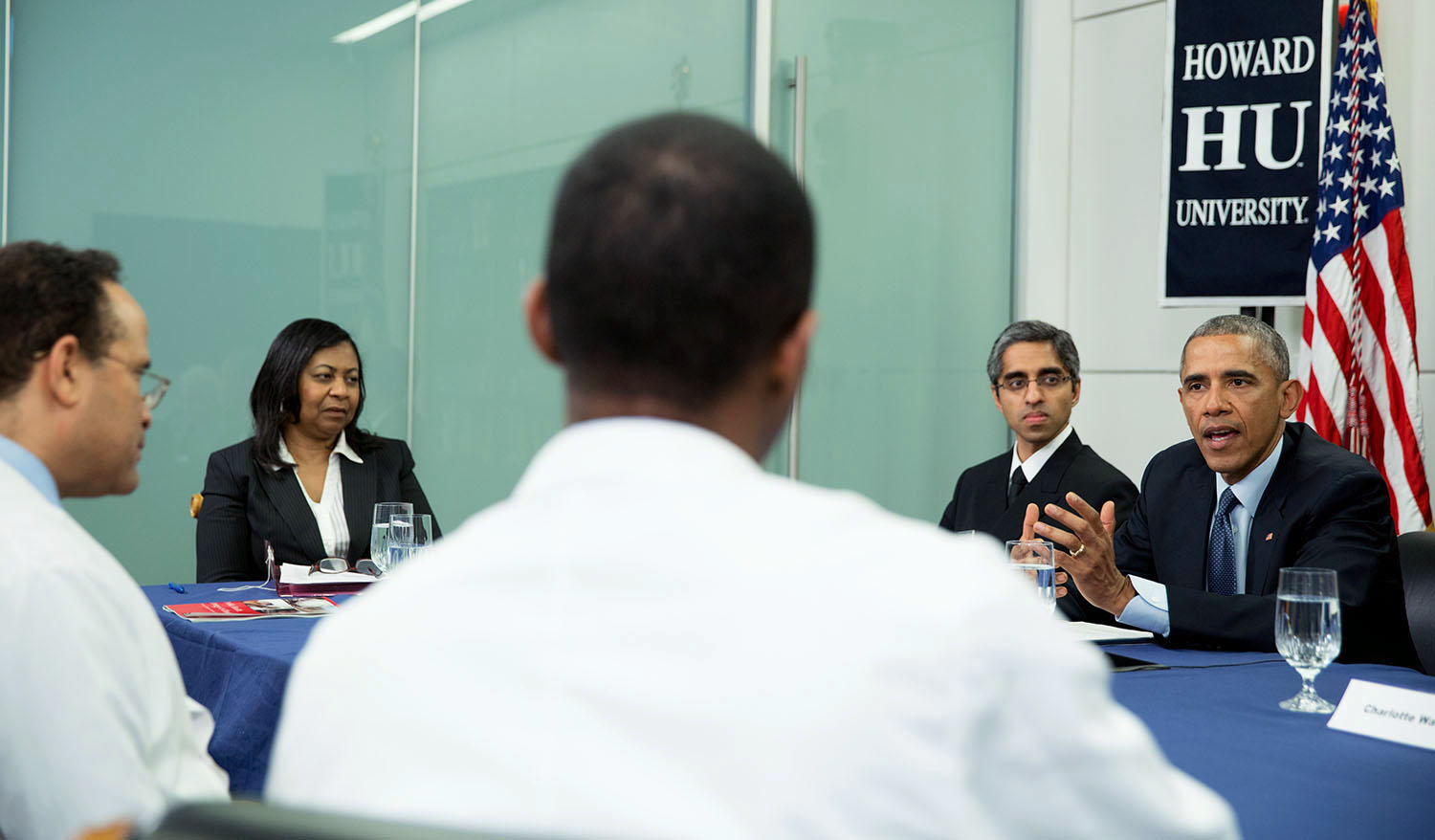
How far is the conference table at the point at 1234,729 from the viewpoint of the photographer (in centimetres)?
148

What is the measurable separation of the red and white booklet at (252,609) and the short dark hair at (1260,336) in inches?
81.1

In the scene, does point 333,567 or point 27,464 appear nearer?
point 27,464

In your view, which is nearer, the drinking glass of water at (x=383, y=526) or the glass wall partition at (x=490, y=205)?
the drinking glass of water at (x=383, y=526)

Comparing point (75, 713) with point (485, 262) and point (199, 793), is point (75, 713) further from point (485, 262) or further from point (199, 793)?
point (485, 262)

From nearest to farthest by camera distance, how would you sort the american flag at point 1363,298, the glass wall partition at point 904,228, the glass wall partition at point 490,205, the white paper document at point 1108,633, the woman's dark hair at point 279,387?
the white paper document at point 1108,633 → the woman's dark hair at point 279,387 → the american flag at point 1363,298 → the glass wall partition at point 490,205 → the glass wall partition at point 904,228

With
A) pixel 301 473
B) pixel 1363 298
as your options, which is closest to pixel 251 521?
pixel 301 473

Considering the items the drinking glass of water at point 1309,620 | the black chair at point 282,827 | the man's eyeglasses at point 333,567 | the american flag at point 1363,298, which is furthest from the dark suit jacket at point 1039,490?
the black chair at point 282,827

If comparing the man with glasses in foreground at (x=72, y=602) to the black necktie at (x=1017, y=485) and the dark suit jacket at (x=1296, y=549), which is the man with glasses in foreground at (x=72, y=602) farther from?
the black necktie at (x=1017, y=485)

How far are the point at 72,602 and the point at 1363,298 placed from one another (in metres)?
4.47

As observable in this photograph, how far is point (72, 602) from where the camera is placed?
49.4 inches

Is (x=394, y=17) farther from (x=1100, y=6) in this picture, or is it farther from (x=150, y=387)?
(x=150, y=387)

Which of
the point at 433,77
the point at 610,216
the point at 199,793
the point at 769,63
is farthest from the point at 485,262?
the point at 610,216

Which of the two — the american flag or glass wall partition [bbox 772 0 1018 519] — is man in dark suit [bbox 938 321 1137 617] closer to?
the american flag

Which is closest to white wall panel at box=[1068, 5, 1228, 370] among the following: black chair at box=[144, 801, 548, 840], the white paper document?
the white paper document
